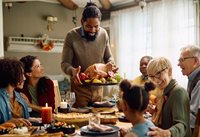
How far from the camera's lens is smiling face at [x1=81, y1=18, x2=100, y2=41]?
256 centimetres

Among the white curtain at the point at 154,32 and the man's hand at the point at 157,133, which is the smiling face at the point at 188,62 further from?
the white curtain at the point at 154,32

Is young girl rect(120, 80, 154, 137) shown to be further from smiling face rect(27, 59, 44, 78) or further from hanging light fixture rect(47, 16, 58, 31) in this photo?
hanging light fixture rect(47, 16, 58, 31)

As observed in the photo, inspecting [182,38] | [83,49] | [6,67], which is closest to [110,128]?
[6,67]

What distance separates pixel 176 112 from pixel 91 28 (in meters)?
1.24

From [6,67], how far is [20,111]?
37cm

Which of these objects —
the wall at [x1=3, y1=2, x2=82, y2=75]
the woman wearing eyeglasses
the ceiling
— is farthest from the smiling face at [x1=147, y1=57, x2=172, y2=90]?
the wall at [x1=3, y1=2, x2=82, y2=75]

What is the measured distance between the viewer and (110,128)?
1.60 meters

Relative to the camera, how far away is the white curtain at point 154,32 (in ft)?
16.2

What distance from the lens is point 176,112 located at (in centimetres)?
164

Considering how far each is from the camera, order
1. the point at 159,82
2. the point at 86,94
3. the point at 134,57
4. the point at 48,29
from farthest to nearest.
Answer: the point at 48,29 → the point at 134,57 → the point at 86,94 → the point at 159,82

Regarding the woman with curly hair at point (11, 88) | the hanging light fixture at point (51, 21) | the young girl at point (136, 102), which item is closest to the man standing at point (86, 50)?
the woman with curly hair at point (11, 88)

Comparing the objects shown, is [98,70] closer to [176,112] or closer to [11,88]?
[11,88]

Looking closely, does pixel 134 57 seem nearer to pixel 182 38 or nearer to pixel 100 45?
pixel 182 38

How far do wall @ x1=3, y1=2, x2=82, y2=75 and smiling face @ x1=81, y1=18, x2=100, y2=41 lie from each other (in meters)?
3.68
